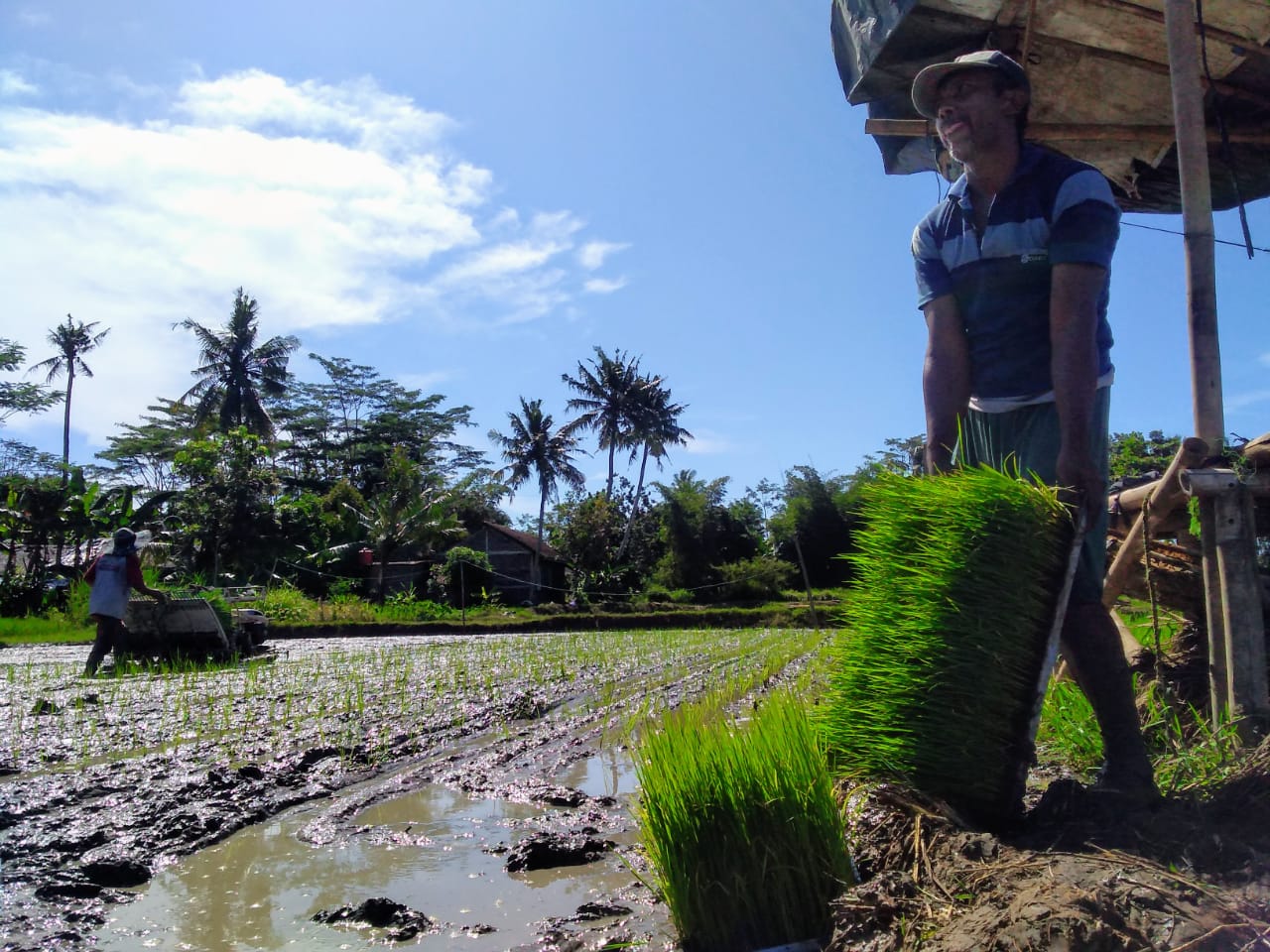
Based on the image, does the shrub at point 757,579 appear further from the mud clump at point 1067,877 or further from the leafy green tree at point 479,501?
the mud clump at point 1067,877

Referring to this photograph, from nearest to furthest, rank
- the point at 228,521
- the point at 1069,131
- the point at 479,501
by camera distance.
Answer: the point at 1069,131 → the point at 228,521 → the point at 479,501

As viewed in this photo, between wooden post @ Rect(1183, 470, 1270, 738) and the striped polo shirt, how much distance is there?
369mm

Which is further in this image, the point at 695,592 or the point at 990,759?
the point at 695,592

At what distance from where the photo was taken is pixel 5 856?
2465 mm

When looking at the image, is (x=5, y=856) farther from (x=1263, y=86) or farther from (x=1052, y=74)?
(x=1263, y=86)

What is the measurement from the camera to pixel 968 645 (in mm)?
1722

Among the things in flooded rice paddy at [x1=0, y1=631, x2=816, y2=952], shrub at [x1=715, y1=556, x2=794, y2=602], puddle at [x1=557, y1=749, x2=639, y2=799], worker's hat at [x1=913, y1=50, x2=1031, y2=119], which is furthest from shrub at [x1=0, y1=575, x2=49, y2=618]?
worker's hat at [x1=913, y1=50, x2=1031, y2=119]

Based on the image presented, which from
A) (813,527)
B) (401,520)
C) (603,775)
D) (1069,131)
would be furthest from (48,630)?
A: (813,527)

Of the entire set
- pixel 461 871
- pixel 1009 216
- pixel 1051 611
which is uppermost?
pixel 1009 216

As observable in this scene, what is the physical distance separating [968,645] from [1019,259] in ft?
2.92

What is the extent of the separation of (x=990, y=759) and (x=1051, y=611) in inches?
11.9

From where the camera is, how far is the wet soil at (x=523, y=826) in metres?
1.25

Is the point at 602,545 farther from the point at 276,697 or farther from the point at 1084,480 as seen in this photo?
the point at 1084,480

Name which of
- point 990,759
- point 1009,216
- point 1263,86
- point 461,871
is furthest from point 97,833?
point 1263,86
